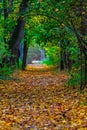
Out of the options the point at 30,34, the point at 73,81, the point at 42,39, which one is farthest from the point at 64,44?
the point at 73,81

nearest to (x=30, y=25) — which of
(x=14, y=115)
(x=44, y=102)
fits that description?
(x=44, y=102)

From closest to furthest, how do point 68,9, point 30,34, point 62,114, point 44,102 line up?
point 62,114
point 44,102
point 68,9
point 30,34

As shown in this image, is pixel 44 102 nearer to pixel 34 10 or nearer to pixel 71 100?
pixel 71 100

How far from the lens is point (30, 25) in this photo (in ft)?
106

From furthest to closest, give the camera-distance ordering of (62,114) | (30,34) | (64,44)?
1. (30,34)
2. (64,44)
3. (62,114)

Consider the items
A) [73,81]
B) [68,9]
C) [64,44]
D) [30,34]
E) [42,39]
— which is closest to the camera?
[68,9]

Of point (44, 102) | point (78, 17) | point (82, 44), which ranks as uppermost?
point (78, 17)

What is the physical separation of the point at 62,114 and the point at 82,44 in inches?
197

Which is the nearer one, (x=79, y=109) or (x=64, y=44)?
(x=79, y=109)

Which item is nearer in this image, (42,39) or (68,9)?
(68,9)

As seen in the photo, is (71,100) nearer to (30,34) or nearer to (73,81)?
(73,81)

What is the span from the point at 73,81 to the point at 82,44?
8.33 ft

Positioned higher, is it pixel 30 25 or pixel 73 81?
pixel 30 25

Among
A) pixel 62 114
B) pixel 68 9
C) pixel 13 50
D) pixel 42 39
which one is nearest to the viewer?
pixel 62 114
